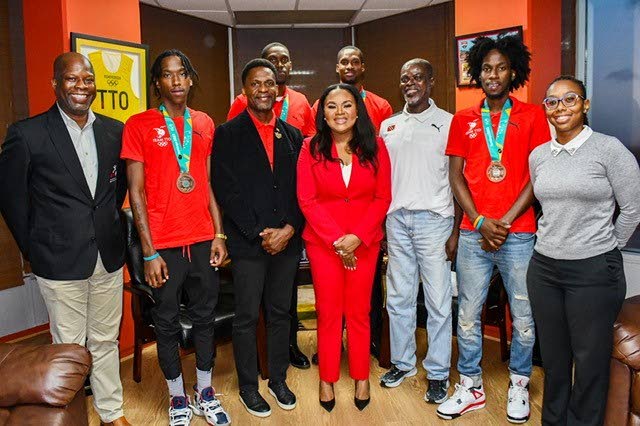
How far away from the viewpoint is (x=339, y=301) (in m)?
2.83

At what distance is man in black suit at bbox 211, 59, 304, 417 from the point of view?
2725 millimetres

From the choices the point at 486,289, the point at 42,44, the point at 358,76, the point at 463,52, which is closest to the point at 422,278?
the point at 486,289

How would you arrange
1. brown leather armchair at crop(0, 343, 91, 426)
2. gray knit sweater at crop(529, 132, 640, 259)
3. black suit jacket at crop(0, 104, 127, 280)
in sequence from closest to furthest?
1. brown leather armchair at crop(0, 343, 91, 426)
2. gray knit sweater at crop(529, 132, 640, 259)
3. black suit jacket at crop(0, 104, 127, 280)

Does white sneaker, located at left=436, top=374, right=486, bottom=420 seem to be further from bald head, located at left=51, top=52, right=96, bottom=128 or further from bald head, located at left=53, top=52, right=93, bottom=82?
bald head, located at left=53, top=52, right=93, bottom=82

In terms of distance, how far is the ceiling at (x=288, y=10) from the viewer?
557 cm

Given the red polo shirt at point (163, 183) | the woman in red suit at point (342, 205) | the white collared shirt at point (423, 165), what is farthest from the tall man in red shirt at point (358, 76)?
the red polo shirt at point (163, 183)

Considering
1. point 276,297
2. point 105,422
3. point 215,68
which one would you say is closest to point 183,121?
point 276,297

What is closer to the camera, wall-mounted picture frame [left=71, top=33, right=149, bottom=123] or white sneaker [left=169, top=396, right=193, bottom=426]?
white sneaker [left=169, top=396, right=193, bottom=426]

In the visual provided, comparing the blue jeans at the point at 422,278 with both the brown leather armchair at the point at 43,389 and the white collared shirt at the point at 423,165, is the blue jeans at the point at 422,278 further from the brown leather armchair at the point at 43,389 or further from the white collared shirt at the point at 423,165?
the brown leather armchair at the point at 43,389

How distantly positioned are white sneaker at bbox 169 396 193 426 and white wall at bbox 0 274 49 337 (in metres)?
1.99

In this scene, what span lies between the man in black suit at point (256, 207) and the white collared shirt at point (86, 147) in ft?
1.78

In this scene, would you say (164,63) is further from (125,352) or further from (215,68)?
(215,68)

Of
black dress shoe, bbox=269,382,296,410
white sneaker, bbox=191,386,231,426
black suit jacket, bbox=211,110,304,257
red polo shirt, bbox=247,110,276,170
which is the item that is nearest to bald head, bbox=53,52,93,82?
black suit jacket, bbox=211,110,304,257

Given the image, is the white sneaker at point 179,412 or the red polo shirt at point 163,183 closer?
the red polo shirt at point 163,183
